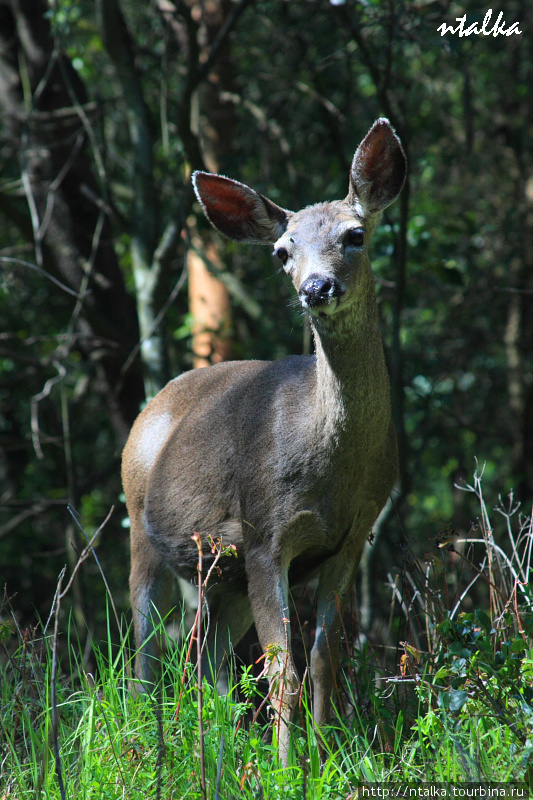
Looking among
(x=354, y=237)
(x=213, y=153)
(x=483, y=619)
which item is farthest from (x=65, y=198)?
(x=483, y=619)

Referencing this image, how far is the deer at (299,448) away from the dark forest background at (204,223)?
50 cm

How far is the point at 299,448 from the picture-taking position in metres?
3.77

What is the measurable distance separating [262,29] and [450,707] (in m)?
8.13

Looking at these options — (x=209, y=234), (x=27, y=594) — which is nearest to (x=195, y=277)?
(x=209, y=234)

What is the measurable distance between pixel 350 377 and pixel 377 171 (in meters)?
0.98

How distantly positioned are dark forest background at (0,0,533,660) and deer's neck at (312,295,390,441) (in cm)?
57

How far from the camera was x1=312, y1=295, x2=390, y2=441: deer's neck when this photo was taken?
12.2 ft

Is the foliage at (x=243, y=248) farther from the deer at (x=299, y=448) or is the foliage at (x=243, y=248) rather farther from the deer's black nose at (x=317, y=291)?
the deer's black nose at (x=317, y=291)

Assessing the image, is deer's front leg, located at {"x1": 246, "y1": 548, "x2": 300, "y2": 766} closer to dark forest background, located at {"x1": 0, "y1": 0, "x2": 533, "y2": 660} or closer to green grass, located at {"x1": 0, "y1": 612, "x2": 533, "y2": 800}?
green grass, located at {"x1": 0, "y1": 612, "x2": 533, "y2": 800}

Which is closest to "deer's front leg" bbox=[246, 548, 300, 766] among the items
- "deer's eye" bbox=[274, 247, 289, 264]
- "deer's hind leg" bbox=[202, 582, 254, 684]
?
"deer's hind leg" bbox=[202, 582, 254, 684]

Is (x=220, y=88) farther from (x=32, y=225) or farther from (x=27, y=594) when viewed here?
(x=27, y=594)

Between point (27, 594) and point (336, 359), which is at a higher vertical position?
point (336, 359)

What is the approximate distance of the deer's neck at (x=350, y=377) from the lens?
3.71 metres

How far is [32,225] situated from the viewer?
7164mm
